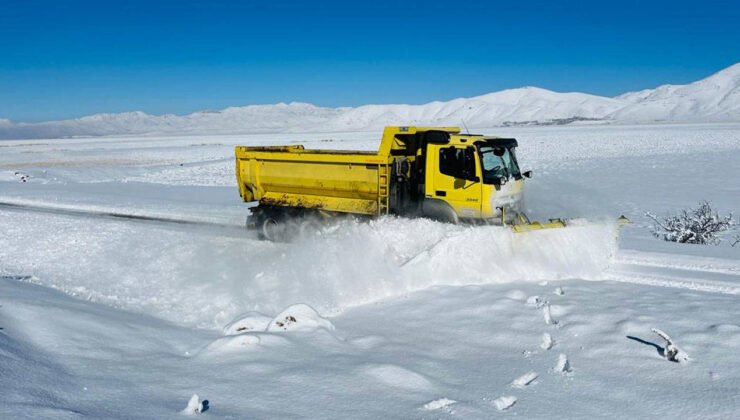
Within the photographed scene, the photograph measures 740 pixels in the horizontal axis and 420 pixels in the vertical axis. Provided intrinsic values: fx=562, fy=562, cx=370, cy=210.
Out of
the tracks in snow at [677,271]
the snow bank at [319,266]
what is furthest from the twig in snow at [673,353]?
the tracks in snow at [677,271]

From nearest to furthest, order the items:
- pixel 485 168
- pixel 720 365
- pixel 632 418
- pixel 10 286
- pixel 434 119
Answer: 1. pixel 632 418
2. pixel 720 365
3. pixel 10 286
4. pixel 485 168
5. pixel 434 119

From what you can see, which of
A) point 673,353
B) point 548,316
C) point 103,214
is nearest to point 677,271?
point 548,316

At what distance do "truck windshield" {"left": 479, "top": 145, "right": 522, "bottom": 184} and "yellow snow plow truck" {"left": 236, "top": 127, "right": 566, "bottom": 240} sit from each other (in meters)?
0.02

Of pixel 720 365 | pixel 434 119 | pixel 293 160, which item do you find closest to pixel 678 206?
pixel 293 160

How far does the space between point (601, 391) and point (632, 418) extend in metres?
0.44

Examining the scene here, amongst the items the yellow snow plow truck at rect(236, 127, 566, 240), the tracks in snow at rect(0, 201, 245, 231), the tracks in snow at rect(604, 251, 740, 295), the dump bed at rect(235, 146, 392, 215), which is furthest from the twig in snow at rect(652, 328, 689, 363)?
the tracks in snow at rect(0, 201, 245, 231)

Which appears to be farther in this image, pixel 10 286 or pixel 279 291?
pixel 279 291

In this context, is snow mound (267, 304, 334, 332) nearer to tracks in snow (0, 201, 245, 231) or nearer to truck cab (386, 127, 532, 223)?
truck cab (386, 127, 532, 223)

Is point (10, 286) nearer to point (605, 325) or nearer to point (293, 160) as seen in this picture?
point (293, 160)

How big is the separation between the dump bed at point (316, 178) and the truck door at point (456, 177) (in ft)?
2.77

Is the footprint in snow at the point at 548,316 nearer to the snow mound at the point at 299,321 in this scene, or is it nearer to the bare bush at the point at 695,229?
the snow mound at the point at 299,321

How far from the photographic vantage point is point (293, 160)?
11641 mm

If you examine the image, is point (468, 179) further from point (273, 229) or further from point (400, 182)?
point (273, 229)

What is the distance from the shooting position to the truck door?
9805 mm
